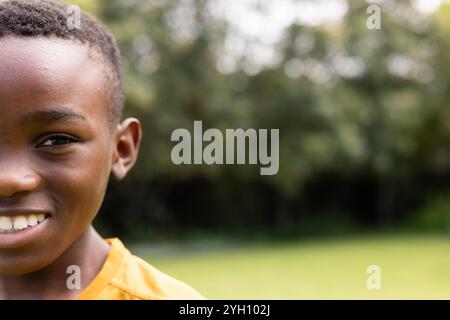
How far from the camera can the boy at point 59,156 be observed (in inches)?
53.6

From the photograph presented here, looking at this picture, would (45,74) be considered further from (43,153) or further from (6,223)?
(6,223)

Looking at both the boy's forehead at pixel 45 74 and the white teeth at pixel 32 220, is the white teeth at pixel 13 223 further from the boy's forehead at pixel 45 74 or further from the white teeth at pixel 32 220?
the boy's forehead at pixel 45 74

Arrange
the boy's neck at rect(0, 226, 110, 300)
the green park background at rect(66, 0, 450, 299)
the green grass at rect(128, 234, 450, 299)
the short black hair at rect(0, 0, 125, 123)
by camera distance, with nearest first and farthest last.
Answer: the short black hair at rect(0, 0, 125, 123) < the boy's neck at rect(0, 226, 110, 300) < the green grass at rect(128, 234, 450, 299) < the green park background at rect(66, 0, 450, 299)

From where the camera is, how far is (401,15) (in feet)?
62.6

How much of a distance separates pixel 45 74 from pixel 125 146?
0.34 meters

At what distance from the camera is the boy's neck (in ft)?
5.23

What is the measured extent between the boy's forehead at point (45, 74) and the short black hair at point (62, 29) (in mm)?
28

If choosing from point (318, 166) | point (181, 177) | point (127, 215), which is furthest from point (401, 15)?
point (127, 215)

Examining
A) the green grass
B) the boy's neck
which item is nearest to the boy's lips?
the boy's neck

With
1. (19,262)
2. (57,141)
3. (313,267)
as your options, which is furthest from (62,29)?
(313,267)

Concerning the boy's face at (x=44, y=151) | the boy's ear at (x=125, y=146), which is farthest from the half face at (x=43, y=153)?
the boy's ear at (x=125, y=146)

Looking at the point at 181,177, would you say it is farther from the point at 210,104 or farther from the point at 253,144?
the point at 253,144

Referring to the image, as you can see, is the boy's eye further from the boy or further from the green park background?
the green park background

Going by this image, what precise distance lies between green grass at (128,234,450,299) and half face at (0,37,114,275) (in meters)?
6.75
